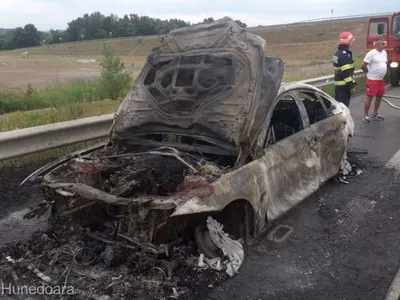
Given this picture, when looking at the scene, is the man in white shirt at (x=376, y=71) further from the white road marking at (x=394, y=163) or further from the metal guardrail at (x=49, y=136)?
the metal guardrail at (x=49, y=136)

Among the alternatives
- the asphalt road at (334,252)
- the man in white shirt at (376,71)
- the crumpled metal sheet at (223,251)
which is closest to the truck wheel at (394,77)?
the man in white shirt at (376,71)

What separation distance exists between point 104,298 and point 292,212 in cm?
238

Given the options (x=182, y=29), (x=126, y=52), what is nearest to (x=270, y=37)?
(x=126, y=52)

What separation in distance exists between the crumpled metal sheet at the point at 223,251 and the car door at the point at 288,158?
536 millimetres

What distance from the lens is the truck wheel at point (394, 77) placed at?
1594cm

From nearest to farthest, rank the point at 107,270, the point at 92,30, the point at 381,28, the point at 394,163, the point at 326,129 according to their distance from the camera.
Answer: the point at 107,270 → the point at 326,129 → the point at 394,163 → the point at 381,28 → the point at 92,30

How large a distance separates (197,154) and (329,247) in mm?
1480

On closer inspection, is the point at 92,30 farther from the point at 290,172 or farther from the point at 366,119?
the point at 290,172

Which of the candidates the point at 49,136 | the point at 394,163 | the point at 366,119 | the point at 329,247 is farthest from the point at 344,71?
the point at 49,136

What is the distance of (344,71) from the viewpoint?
9.27 metres

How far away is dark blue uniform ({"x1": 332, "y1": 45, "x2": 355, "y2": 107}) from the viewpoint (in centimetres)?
920

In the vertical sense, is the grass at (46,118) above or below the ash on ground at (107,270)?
above

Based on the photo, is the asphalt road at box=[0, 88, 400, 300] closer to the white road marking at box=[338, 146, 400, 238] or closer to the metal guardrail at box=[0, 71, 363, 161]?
the white road marking at box=[338, 146, 400, 238]

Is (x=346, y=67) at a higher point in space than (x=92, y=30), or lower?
lower
